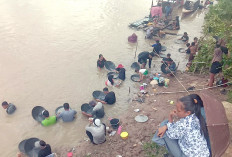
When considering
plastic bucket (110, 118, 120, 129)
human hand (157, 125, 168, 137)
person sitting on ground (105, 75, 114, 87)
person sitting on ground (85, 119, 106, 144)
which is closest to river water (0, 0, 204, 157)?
person sitting on ground (105, 75, 114, 87)

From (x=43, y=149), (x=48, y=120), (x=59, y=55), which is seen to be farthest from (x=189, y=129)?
(x=59, y=55)

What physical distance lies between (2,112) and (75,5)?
16864mm

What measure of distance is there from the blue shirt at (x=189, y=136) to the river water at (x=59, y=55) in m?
4.42

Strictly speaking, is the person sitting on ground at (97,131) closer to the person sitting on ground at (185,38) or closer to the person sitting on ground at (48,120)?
the person sitting on ground at (48,120)

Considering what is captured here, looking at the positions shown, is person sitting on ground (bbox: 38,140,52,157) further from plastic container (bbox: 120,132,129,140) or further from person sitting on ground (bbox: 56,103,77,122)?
plastic container (bbox: 120,132,129,140)

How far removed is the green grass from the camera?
18.1ft

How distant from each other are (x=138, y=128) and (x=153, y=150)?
1.22m

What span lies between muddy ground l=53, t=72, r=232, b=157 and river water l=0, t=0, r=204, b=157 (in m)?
0.57

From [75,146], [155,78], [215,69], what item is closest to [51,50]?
[155,78]

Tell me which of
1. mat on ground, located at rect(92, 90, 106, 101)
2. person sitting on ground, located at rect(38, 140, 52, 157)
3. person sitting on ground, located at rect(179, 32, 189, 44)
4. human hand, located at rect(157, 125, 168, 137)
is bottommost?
person sitting on ground, located at rect(38, 140, 52, 157)

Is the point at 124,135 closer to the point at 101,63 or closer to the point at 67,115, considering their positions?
the point at 67,115

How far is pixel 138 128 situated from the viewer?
6.85 m

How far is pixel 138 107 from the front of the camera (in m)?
8.19

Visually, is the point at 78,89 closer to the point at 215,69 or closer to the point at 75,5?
the point at 215,69
